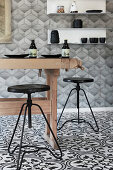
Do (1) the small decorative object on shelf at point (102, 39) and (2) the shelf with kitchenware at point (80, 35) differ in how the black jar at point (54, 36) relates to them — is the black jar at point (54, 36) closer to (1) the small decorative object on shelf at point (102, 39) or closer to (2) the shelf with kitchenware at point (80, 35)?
(2) the shelf with kitchenware at point (80, 35)

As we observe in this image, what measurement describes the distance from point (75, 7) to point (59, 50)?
0.80 metres

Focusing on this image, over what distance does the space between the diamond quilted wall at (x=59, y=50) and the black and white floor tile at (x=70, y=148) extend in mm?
926

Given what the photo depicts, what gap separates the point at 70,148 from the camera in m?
Result: 3.59

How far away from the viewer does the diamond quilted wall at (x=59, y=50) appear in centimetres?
567

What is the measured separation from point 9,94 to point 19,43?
36.3 inches

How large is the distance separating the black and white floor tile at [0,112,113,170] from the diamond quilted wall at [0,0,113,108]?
926mm

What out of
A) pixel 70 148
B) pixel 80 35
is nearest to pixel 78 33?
pixel 80 35

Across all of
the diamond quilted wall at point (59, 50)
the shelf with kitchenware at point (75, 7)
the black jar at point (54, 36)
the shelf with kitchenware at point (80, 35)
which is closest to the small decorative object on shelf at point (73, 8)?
the shelf with kitchenware at point (75, 7)

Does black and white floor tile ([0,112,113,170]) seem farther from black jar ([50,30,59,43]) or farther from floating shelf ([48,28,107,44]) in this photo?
floating shelf ([48,28,107,44])

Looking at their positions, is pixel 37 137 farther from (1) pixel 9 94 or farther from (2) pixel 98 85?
(2) pixel 98 85

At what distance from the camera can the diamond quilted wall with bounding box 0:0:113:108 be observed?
5.67 metres

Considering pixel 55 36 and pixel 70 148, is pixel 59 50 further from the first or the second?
pixel 70 148

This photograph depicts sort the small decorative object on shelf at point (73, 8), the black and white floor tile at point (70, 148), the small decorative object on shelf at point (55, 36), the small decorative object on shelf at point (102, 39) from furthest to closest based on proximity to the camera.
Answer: the small decorative object on shelf at point (102, 39) < the small decorative object on shelf at point (73, 8) < the small decorative object on shelf at point (55, 36) < the black and white floor tile at point (70, 148)

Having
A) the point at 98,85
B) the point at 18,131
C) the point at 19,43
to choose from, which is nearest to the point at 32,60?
the point at 18,131
